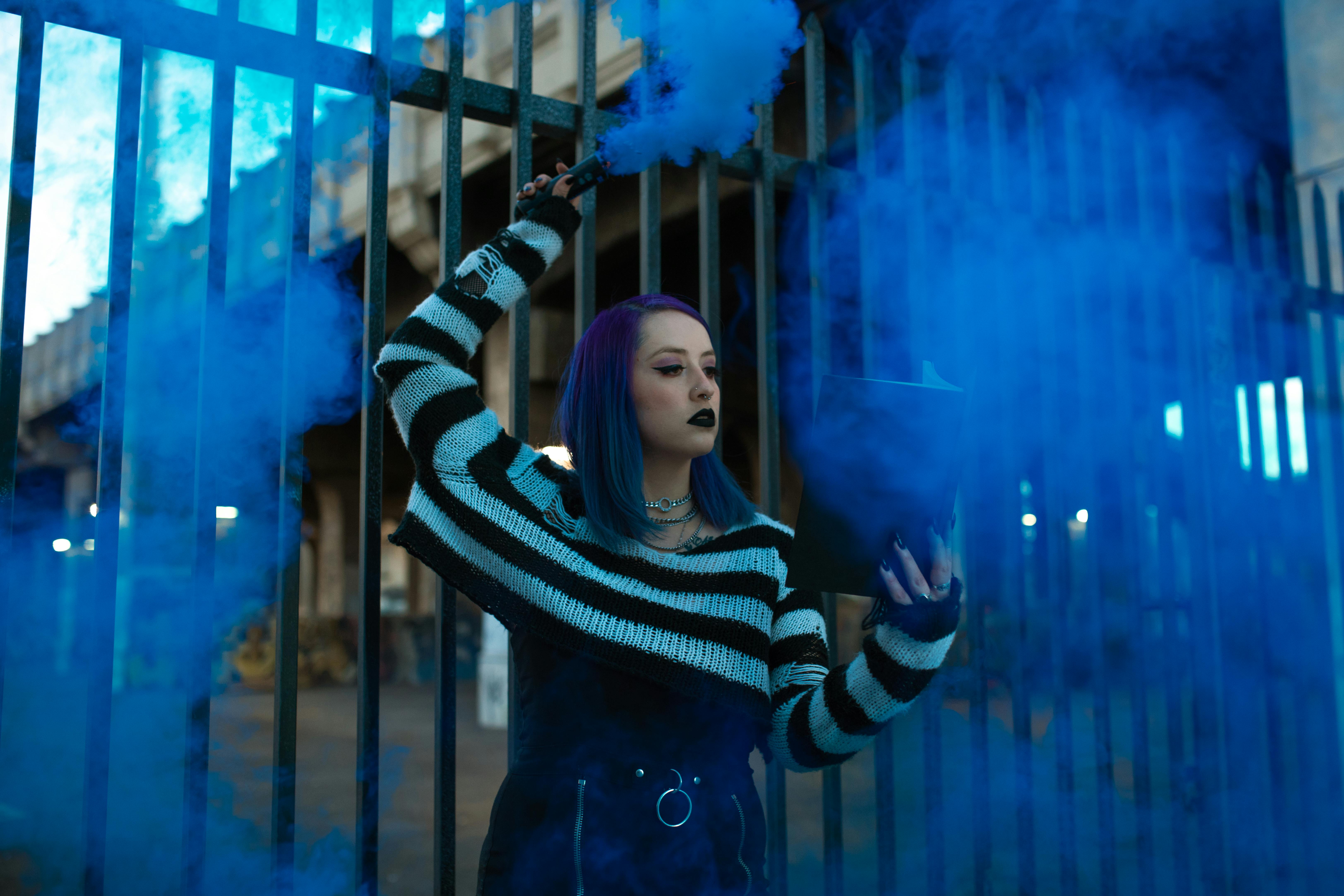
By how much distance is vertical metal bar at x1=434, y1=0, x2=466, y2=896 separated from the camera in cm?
202

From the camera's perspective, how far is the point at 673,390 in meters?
1.79

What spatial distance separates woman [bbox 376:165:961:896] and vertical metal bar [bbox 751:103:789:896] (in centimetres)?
58

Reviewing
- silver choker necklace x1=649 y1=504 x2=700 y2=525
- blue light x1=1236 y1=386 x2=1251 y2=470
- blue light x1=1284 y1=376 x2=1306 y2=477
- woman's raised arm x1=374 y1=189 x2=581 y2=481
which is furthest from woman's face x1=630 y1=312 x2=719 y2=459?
blue light x1=1284 y1=376 x2=1306 y2=477

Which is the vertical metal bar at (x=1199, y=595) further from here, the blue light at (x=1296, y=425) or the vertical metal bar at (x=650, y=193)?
the vertical metal bar at (x=650, y=193)

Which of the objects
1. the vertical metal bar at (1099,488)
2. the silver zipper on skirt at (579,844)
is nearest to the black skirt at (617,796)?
the silver zipper on skirt at (579,844)

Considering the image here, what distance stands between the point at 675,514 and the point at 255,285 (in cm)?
107

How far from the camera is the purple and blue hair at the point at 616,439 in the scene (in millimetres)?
1755

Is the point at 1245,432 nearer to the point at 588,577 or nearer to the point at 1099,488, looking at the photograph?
the point at 1099,488

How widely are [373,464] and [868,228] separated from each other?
150cm

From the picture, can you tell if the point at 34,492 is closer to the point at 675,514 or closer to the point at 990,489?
the point at 675,514

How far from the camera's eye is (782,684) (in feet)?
6.13

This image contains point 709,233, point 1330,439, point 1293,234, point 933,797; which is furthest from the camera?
point 1330,439

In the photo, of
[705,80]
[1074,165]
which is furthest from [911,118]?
[705,80]

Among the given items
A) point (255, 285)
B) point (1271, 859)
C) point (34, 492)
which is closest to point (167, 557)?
point (34, 492)
